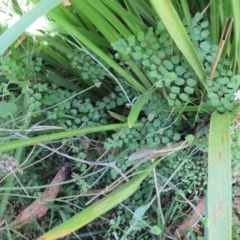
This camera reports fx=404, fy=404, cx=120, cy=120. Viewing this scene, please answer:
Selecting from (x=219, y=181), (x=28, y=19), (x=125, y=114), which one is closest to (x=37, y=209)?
(x=125, y=114)

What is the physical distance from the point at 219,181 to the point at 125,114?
40cm

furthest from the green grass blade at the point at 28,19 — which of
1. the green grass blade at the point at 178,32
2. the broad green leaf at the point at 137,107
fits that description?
the broad green leaf at the point at 137,107

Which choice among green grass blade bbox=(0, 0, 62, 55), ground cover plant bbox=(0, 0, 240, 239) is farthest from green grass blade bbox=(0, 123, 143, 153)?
green grass blade bbox=(0, 0, 62, 55)

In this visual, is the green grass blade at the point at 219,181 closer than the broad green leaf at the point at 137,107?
Yes

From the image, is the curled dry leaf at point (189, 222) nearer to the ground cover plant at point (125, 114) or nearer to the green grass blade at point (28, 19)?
the ground cover plant at point (125, 114)

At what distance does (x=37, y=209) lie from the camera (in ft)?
3.52

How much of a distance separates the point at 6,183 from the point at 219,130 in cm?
55

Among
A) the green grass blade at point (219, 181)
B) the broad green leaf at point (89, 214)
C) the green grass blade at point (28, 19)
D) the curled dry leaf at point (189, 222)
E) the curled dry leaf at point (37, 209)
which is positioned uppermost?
the green grass blade at point (28, 19)

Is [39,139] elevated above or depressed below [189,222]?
above

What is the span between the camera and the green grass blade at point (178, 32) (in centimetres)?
66

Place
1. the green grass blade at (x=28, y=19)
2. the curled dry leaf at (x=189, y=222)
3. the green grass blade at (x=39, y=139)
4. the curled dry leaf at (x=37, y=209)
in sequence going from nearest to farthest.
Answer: the green grass blade at (x=28, y=19) → the green grass blade at (x=39, y=139) → the curled dry leaf at (x=189, y=222) → the curled dry leaf at (x=37, y=209)

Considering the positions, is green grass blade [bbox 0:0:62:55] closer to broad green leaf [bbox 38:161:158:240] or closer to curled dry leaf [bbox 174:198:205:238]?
broad green leaf [bbox 38:161:158:240]

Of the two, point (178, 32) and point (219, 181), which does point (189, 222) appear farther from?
point (178, 32)

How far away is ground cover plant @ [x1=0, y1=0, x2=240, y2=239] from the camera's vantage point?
2.69ft
